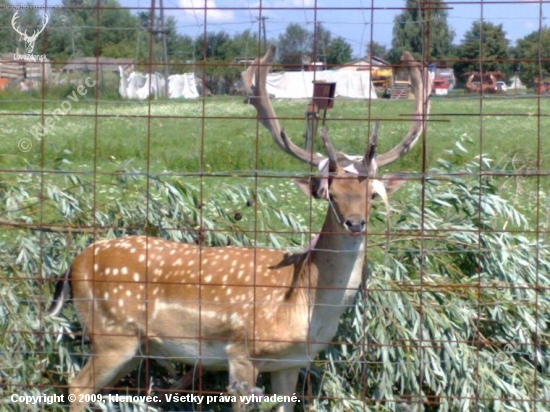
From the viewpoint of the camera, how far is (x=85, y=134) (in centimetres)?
1770

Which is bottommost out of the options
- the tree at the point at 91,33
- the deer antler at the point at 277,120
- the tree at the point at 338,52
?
the deer antler at the point at 277,120

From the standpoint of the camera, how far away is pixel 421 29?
4617mm

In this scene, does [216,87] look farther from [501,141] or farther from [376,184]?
[501,141]

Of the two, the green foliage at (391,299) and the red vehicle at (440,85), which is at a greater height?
the red vehicle at (440,85)

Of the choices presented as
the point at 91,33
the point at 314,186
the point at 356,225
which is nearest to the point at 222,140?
the point at 91,33

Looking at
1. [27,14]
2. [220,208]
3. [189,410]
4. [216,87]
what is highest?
[27,14]

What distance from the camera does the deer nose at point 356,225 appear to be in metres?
4.93

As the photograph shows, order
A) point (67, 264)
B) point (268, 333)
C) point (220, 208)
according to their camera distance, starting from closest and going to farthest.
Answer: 1. point (268, 333)
2. point (67, 264)
3. point (220, 208)

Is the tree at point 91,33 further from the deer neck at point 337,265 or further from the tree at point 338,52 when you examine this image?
the deer neck at point 337,265

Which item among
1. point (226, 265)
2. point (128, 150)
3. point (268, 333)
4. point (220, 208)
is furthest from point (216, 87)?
point (128, 150)

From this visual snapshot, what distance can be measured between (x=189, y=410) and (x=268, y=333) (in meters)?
0.66

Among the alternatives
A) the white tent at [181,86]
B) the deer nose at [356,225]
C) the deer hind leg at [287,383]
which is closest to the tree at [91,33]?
the white tent at [181,86]

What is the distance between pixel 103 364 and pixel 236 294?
757mm

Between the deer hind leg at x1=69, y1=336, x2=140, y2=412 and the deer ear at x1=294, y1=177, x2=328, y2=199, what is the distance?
115 centimetres
